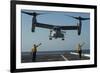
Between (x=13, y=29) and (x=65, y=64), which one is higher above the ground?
(x=13, y=29)

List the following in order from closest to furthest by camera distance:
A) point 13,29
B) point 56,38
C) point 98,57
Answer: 1. point 13,29
2. point 56,38
3. point 98,57

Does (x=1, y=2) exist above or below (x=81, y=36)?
above

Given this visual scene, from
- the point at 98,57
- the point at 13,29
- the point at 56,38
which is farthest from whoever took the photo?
the point at 98,57

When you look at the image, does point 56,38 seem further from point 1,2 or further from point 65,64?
point 1,2

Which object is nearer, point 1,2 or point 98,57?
point 1,2

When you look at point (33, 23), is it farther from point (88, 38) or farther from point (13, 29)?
point (88, 38)

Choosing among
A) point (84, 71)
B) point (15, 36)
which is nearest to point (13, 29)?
point (15, 36)

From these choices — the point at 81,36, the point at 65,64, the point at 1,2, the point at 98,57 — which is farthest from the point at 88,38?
the point at 1,2

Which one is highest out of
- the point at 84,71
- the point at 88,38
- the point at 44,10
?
the point at 44,10

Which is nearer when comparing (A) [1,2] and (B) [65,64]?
(A) [1,2]

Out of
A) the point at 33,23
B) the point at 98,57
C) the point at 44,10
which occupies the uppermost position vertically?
the point at 44,10
